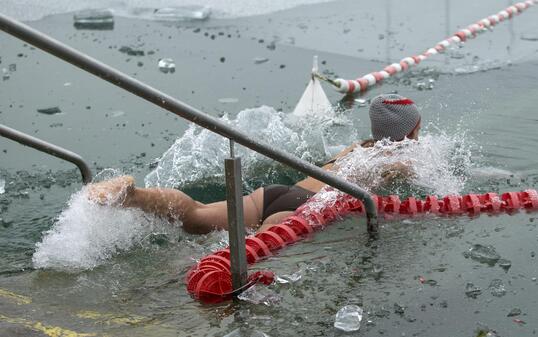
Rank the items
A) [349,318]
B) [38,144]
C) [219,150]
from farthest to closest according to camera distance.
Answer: [219,150] < [38,144] < [349,318]

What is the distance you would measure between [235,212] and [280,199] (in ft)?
4.40

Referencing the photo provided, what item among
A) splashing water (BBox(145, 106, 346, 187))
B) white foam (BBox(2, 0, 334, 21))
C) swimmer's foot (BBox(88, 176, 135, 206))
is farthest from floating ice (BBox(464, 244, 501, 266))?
white foam (BBox(2, 0, 334, 21))

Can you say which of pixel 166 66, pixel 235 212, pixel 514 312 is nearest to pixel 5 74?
pixel 166 66

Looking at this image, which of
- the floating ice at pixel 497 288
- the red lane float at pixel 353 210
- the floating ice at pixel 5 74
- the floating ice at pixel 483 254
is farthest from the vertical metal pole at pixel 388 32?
the floating ice at pixel 497 288

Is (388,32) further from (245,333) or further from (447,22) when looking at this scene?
(245,333)

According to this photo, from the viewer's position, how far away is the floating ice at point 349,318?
364 cm

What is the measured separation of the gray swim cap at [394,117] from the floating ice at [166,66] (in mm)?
4281

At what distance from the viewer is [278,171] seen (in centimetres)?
635

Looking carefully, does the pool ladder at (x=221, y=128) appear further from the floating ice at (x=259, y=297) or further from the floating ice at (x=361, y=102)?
the floating ice at (x=361, y=102)

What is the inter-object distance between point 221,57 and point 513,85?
337 cm

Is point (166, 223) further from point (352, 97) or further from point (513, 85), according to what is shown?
point (513, 85)

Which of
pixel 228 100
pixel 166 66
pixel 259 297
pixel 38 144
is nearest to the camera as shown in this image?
pixel 259 297

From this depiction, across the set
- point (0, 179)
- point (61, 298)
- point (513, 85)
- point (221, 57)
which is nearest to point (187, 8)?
point (221, 57)

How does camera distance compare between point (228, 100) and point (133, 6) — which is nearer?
point (228, 100)
